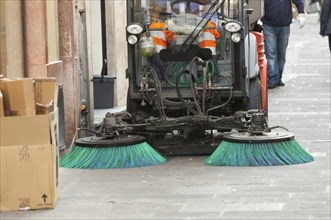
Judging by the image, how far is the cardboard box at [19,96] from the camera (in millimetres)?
9188

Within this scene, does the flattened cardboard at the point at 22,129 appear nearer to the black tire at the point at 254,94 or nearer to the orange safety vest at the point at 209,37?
the orange safety vest at the point at 209,37

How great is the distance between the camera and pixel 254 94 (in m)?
13.3

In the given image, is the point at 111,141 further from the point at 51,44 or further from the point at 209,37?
the point at 51,44

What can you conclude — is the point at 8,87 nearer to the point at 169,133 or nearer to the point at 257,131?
the point at 257,131

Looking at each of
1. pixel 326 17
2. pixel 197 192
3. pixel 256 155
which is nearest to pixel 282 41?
pixel 326 17

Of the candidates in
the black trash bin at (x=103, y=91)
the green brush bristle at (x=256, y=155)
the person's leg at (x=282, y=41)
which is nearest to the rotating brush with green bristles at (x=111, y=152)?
the green brush bristle at (x=256, y=155)

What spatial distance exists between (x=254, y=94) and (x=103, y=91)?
170 inches

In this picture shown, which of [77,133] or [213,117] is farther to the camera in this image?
[77,133]

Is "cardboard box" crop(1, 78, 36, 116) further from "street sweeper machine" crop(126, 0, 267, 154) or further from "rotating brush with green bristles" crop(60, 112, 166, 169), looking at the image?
"street sweeper machine" crop(126, 0, 267, 154)

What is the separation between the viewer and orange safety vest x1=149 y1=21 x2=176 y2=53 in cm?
1252

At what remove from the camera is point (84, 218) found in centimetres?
892

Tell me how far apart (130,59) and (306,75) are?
11340 millimetres

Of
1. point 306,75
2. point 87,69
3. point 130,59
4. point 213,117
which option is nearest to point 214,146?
point 213,117

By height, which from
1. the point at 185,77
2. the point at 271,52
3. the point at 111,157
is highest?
the point at 185,77
